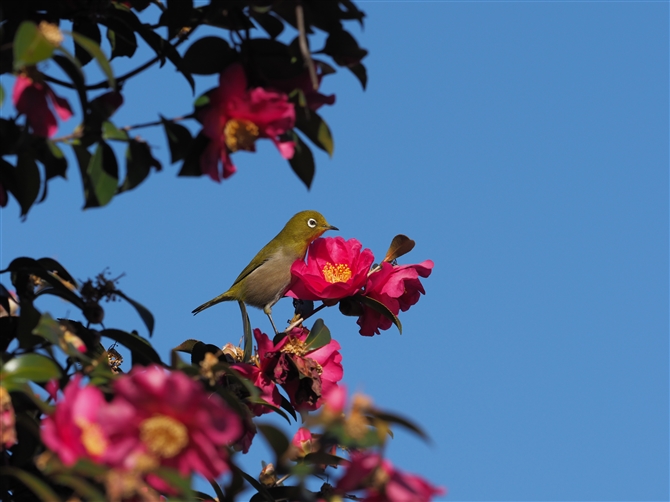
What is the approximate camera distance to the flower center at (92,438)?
4.24 feet

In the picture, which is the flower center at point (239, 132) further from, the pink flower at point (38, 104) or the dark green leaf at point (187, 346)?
the dark green leaf at point (187, 346)

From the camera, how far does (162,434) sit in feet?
4.17

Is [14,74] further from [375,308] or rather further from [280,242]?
[280,242]

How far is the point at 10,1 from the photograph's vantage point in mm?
2023

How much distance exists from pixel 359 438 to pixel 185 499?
0.29 metres

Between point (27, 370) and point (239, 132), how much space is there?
0.67m

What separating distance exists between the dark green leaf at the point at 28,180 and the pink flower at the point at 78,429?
0.77 m

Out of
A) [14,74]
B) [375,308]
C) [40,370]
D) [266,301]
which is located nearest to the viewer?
[40,370]

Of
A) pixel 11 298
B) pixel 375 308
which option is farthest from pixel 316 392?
pixel 11 298

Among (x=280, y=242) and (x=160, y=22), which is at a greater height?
(x=280, y=242)

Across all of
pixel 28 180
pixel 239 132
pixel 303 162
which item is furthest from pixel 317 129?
pixel 28 180

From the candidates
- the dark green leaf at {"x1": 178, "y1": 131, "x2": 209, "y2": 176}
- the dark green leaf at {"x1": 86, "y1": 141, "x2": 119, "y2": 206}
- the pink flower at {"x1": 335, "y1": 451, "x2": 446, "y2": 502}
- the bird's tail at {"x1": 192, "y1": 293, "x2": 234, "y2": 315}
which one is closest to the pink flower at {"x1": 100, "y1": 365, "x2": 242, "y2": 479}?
the pink flower at {"x1": 335, "y1": 451, "x2": 446, "y2": 502}

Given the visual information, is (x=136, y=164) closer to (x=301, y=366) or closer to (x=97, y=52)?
(x=97, y=52)

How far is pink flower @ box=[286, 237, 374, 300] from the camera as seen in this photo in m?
2.79
